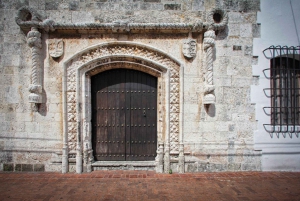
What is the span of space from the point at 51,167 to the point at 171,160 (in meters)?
2.83

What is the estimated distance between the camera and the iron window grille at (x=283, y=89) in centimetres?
451

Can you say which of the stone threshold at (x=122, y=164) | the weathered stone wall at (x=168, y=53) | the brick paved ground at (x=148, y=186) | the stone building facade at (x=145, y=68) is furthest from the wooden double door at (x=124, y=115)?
the weathered stone wall at (x=168, y=53)

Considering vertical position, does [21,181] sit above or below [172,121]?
below

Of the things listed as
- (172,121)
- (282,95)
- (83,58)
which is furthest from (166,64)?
(282,95)

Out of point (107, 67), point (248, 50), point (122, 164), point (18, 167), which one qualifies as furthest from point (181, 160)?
point (18, 167)

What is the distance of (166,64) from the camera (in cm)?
439

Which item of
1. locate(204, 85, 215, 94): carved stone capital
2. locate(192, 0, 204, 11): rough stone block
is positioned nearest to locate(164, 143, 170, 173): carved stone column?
locate(204, 85, 215, 94): carved stone capital

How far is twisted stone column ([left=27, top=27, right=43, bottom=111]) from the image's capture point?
4164 mm

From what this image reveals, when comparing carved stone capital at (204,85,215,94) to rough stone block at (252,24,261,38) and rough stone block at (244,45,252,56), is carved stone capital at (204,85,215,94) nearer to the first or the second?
rough stone block at (244,45,252,56)

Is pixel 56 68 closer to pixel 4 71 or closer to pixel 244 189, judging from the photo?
pixel 4 71

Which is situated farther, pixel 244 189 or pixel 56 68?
pixel 56 68

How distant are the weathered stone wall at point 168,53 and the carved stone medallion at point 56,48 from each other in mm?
103

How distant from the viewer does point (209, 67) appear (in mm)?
4273

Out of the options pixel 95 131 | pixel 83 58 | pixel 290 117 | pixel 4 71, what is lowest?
pixel 95 131
